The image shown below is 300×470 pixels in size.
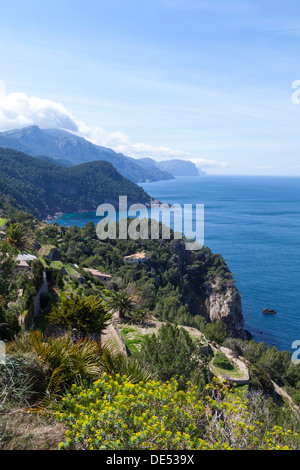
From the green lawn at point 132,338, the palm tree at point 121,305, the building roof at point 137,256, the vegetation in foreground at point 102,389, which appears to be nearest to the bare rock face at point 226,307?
the building roof at point 137,256

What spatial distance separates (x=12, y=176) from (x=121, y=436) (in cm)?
20741

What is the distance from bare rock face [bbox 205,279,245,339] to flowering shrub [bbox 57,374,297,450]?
167 ft

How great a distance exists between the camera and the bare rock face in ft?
189

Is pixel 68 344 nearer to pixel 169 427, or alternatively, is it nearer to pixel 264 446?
pixel 169 427

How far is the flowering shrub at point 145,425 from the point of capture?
6105 millimetres

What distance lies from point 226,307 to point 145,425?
5663 cm

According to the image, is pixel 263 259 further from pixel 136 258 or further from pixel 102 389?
pixel 102 389

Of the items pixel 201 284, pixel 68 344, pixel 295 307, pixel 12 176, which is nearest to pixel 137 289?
pixel 201 284

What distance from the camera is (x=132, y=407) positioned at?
22.7 ft

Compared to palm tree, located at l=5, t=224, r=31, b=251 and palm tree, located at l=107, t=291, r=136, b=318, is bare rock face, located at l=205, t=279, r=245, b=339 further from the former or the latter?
palm tree, located at l=5, t=224, r=31, b=251

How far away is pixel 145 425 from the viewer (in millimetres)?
6617

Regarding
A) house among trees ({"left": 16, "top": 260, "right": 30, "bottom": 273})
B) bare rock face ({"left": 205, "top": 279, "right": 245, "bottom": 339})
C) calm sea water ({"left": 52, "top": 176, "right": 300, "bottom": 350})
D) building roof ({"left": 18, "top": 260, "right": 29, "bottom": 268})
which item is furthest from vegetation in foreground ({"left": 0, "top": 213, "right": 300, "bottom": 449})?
calm sea water ({"left": 52, "top": 176, "right": 300, "bottom": 350})

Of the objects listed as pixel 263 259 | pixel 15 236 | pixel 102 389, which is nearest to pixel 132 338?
pixel 15 236
